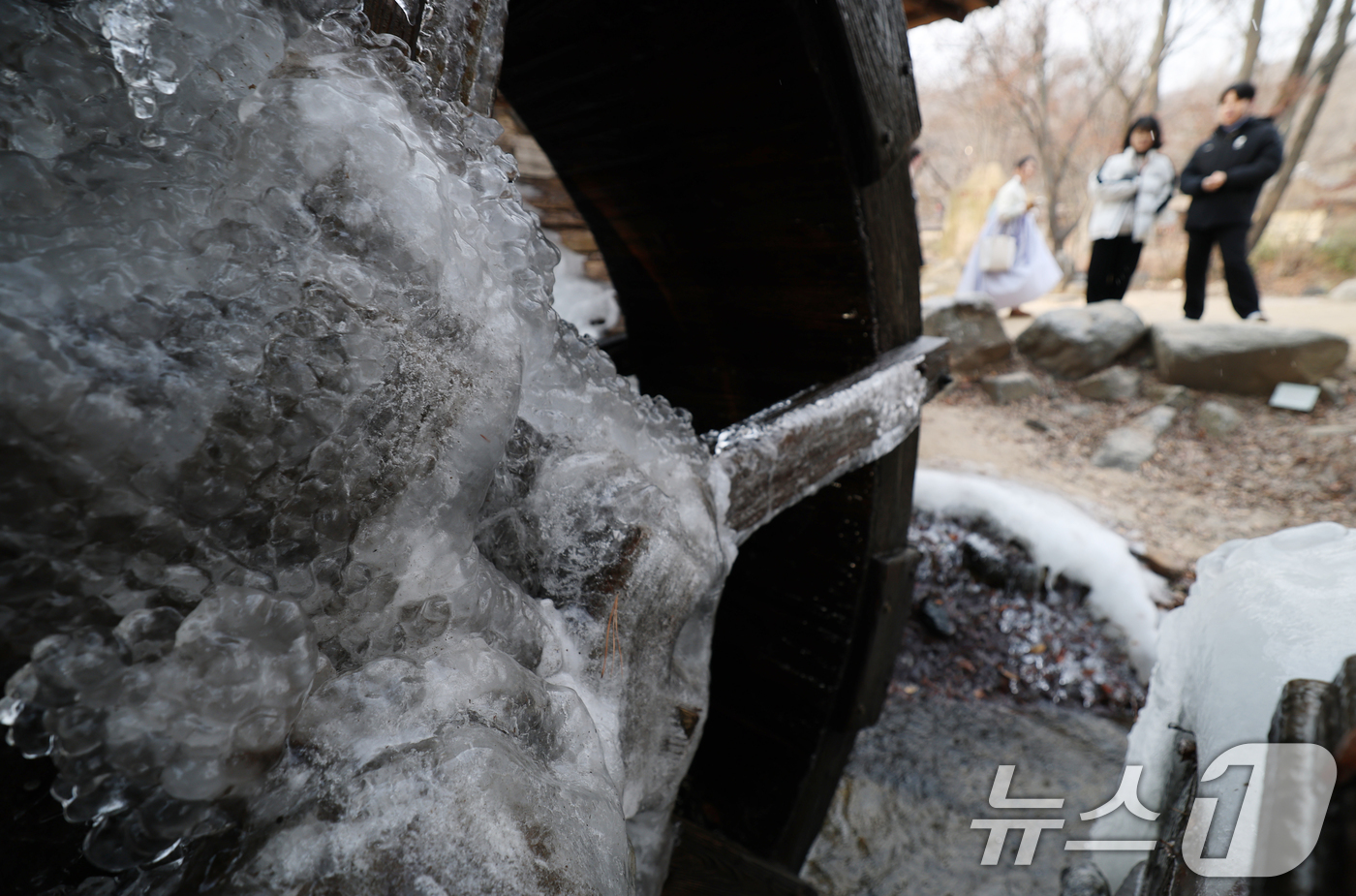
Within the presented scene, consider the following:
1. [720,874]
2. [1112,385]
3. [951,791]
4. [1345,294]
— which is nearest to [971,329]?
[1112,385]

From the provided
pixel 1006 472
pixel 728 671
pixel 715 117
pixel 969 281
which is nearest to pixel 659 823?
pixel 728 671

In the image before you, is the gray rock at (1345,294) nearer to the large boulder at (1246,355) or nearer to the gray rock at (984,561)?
the large boulder at (1246,355)

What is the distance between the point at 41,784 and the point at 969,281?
27.1ft

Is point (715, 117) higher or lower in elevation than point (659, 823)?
Result: higher

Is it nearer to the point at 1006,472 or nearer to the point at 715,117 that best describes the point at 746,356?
the point at 715,117

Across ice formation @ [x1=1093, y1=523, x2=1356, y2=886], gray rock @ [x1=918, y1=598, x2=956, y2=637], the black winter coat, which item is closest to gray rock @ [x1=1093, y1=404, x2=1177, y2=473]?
the black winter coat

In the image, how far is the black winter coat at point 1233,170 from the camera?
5.28 m

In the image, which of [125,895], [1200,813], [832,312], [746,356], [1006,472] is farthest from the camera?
[1006,472]

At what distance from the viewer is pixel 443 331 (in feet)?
2.24

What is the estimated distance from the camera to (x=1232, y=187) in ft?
18.1

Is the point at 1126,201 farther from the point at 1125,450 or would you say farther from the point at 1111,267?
the point at 1125,450

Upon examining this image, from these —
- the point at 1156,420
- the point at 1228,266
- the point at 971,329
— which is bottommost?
the point at 1156,420

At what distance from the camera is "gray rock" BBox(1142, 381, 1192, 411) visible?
555 cm

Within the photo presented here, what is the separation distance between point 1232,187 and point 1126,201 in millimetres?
851
